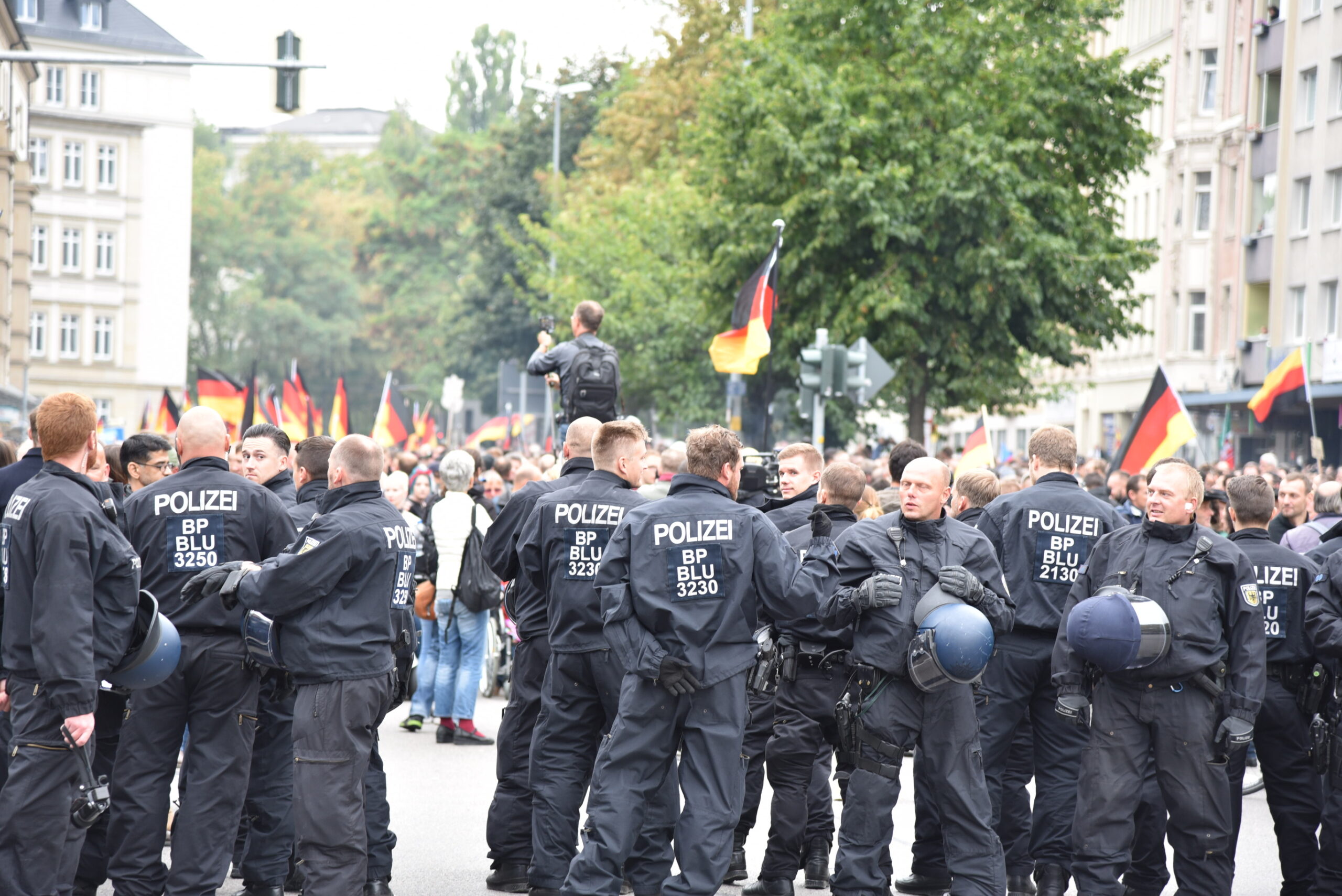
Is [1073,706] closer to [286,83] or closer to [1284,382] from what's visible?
[1284,382]

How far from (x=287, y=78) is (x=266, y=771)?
11996mm

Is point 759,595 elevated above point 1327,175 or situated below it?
below

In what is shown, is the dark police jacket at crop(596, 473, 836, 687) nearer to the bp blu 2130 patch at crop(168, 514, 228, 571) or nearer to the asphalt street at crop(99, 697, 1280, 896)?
the bp blu 2130 patch at crop(168, 514, 228, 571)

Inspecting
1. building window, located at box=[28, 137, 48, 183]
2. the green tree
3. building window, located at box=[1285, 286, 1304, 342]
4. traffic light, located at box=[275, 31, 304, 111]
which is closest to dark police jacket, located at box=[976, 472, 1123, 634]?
traffic light, located at box=[275, 31, 304, 111]

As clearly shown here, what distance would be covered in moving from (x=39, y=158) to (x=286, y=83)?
181ft

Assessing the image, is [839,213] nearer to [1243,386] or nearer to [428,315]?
[1243,386]

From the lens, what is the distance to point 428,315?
79875 millimetres

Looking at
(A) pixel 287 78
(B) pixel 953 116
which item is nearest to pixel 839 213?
(B) pixel 953 116

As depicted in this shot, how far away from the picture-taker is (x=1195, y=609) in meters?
7.46

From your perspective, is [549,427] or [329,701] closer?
[329,701]

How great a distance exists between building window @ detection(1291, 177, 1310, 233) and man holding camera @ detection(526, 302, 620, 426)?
32853mm

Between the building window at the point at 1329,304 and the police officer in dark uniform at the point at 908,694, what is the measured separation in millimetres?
34478

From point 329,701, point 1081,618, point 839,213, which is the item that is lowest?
point 329,701

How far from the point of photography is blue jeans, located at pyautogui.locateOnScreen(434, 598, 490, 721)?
42.7 ft
